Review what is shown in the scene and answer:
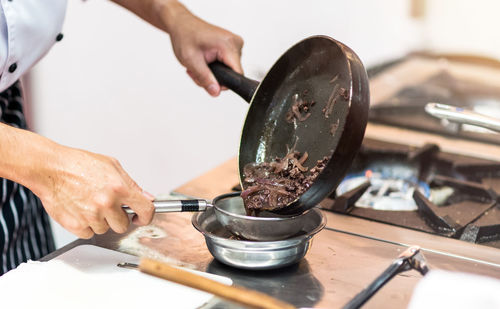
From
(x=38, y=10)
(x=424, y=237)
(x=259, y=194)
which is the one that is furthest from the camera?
(x=38, y=10)

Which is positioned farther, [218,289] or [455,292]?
[455,292]

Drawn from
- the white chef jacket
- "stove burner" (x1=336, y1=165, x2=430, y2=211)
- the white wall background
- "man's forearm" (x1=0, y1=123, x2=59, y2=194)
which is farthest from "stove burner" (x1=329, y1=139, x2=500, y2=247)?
the white wall background

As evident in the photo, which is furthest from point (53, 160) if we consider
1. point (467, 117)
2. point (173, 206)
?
point (467, 117)

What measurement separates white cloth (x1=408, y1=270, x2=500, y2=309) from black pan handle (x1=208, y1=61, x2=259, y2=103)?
490 millimetres

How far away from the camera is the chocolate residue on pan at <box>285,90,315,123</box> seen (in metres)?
1.14

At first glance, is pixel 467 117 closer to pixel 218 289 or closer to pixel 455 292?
pixel 455 292

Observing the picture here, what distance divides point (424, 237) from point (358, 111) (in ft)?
1.10

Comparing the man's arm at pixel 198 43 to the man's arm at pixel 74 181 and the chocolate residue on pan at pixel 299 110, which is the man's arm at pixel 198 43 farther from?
the man's arm at pixel 74 181

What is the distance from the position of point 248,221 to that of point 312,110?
24cm

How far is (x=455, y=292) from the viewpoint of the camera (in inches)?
35.9

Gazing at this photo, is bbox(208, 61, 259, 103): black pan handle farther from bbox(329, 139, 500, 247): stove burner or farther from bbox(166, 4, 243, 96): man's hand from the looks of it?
bbox(329, 139, 500, 247): stove burner

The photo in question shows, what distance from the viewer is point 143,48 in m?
2.52

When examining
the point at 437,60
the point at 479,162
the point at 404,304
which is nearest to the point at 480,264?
the point at 404,304

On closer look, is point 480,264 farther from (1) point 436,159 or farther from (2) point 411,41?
(2) point 411,41
